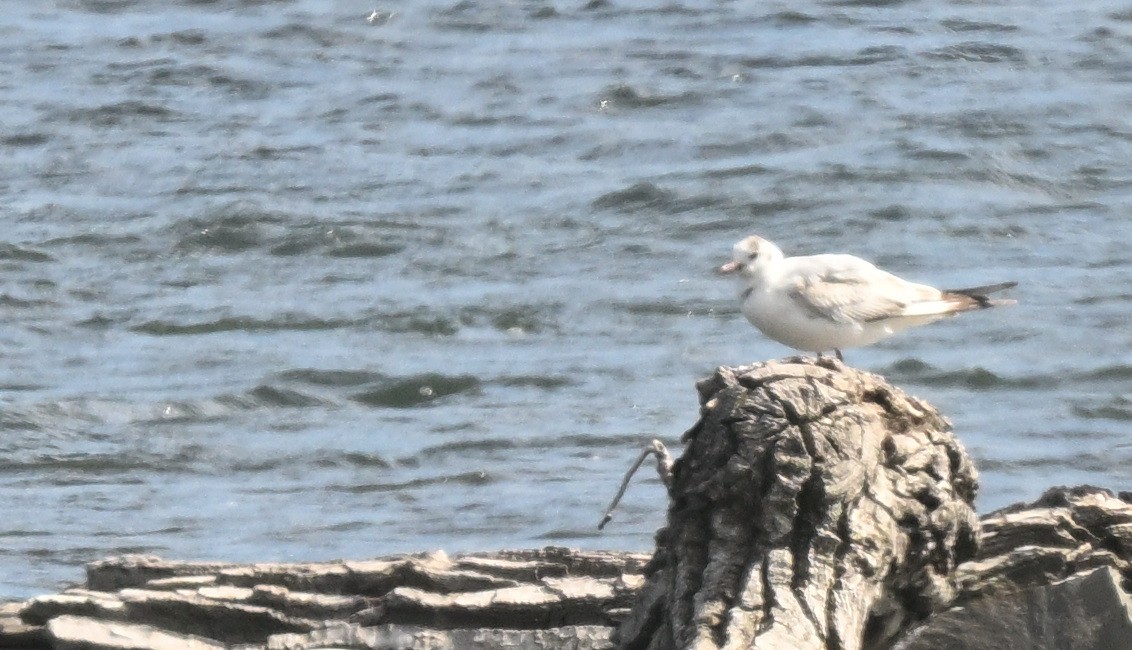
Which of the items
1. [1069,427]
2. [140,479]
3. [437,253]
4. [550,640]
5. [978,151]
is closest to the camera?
[550,640]

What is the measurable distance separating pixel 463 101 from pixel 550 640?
10811 mm

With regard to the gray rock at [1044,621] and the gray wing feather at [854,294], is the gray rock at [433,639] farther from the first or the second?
the gray wing feather at [854,294]

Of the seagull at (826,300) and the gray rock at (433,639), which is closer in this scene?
the gray rock at (433,639)

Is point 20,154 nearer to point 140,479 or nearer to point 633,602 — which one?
point 140,479

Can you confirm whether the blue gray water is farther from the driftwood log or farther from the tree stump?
the tree stump

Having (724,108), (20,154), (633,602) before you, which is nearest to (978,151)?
(724,108)

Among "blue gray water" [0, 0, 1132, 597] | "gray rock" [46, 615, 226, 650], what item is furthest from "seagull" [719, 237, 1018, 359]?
"gray rock" [46, 615, 226, 650]

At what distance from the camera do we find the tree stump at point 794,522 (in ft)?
12.4

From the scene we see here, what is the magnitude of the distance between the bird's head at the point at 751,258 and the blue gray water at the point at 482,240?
3.54 ft

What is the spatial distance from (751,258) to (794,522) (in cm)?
299

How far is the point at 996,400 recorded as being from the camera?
9.65 m

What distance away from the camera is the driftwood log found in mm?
3811

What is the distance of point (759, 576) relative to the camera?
3.81 m

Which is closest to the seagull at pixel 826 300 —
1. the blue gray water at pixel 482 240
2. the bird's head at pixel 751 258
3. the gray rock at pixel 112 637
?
the bird's head at pixel 751 258
